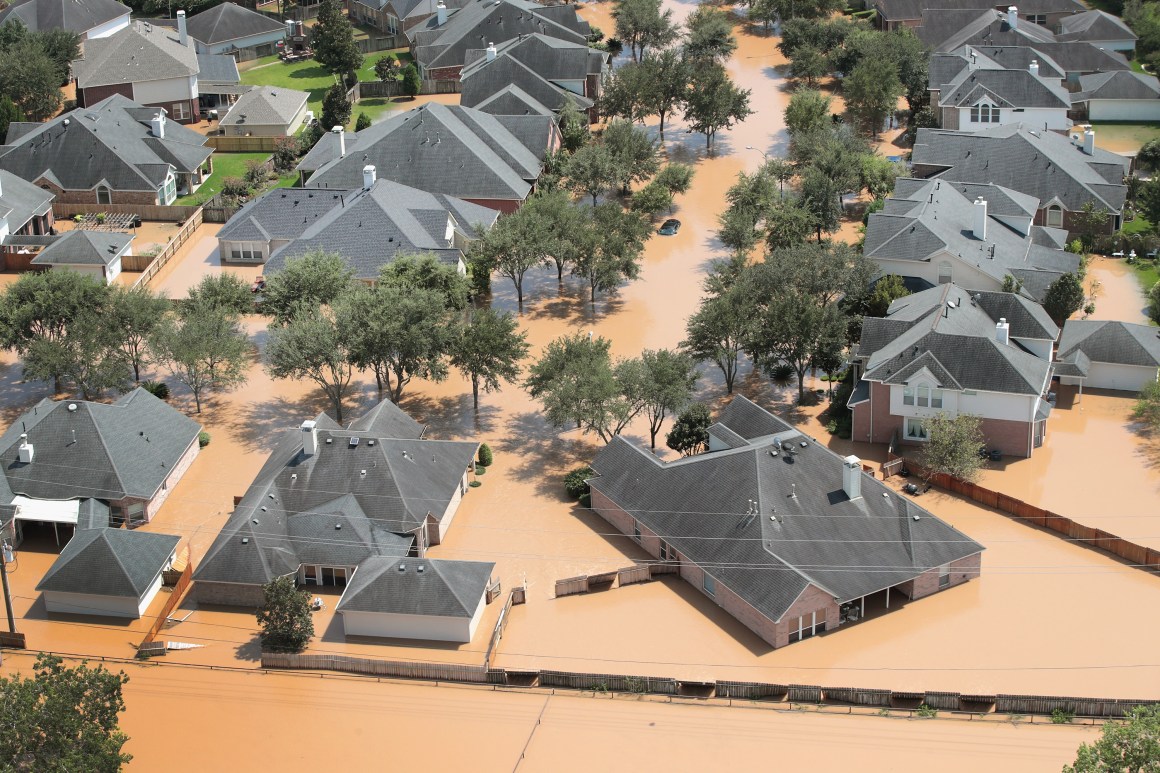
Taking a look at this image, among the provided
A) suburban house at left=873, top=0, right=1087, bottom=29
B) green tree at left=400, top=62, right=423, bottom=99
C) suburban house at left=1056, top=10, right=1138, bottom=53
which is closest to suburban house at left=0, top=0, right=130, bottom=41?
green tree at left=400, top=62, right=423, bottom=99

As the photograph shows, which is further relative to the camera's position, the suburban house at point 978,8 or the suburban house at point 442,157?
the suburban house at point 978,8

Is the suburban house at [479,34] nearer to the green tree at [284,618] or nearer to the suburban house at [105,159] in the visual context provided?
the suburban house at [105,159]

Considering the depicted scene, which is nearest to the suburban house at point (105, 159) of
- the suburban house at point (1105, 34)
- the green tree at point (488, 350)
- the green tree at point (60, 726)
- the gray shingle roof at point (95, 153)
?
the gray shingle roof at point (95, 153)

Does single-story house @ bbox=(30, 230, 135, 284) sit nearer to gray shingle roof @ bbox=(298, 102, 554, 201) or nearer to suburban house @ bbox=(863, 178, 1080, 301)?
gray shingle roof @ bbox=(298, 102, 554, 201)

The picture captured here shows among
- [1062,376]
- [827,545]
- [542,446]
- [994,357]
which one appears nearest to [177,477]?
[542,446]

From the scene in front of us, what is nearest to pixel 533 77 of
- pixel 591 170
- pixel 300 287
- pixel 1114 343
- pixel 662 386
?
pixel 591 170

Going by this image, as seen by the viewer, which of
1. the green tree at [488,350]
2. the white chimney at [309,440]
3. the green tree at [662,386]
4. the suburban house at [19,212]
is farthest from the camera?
the suburban house at [19,212]

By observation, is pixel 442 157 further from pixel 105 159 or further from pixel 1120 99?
pixel 1120 99
